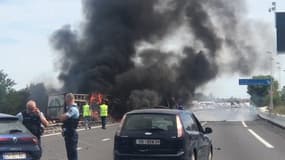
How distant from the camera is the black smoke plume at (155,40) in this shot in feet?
199

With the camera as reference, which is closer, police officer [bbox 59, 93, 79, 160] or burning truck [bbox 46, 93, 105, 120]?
police officer [bbox 59, 93, 79, 160]

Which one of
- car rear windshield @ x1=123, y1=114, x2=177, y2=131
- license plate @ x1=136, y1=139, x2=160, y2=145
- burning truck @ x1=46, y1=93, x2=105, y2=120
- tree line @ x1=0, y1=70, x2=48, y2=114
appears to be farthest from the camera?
tree line @ x1=0, y1=70, x2=48, y2=114

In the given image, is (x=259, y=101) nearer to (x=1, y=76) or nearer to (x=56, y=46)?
(x=1, y=76)

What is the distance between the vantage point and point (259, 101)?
134 m

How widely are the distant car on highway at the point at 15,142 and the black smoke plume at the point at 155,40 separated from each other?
48107 millimetres

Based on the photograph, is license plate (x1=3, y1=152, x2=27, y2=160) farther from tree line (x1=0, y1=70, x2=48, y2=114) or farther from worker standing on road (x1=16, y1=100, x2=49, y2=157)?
tree line (x1=0, y1=70, x2=48, y2=114)

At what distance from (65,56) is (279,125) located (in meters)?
26.6

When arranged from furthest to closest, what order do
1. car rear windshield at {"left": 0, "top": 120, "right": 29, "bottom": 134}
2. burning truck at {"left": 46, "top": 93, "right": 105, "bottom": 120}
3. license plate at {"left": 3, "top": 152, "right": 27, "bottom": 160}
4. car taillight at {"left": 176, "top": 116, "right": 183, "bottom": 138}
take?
1. burning truck at {"left": 46, "top": 93, "right": 105, "bottom": 120}
2. car taillight at {"left": 176, "top": 116, "right": 183, "bottom": 138}
3. car rear windshield at {"left": 0, "top": 120, "right": 29, "bottom": 134}
4. license plate at {"left": 3, "top": 152, "right": 27, "bottom": 160}

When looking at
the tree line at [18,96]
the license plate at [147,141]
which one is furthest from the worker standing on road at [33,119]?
the tree line at [18,96]

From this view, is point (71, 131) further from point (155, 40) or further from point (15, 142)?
point (155, 40)

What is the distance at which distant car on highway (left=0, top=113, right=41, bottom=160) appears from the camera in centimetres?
1111

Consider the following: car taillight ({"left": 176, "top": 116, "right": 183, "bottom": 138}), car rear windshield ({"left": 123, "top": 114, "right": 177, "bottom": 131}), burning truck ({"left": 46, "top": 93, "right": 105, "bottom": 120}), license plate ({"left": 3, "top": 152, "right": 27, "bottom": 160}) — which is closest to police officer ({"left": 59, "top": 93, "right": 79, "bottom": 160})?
car rear windshield ({"left": 123, "top": 114, "right": 177, "bottom": 131})

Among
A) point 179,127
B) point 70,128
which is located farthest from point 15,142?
point 179,127

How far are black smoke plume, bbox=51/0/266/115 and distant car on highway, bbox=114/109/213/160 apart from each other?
46483 millimetres
